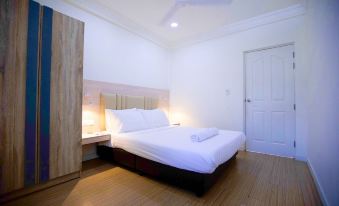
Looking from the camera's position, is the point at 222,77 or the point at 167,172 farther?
the point at 222,77

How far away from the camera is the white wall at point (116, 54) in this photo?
285 centimetres

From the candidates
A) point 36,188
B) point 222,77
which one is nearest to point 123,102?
point 36,188

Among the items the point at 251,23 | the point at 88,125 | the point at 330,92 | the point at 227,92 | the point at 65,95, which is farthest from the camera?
the point at 227,92

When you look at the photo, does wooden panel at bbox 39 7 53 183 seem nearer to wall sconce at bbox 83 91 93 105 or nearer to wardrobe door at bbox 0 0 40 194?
wardrobe door at bbox 0 0 40 194

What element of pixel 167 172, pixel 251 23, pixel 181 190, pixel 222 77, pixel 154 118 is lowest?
pixel 181 190

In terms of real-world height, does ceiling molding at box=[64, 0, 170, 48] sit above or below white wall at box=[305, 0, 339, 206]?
above

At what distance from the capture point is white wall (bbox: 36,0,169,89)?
2.85 m

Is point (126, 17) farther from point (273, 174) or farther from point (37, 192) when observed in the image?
point (273, 174)

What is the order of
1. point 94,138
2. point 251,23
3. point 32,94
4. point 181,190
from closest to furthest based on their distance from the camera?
point 32,94, point 181,190, point 94,138, point 251,23

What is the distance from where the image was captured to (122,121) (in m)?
2.79

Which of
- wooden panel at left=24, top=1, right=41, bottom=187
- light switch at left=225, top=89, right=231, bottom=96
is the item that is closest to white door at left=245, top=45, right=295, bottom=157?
light switch at left=225, top=89, right=231, bottom=96

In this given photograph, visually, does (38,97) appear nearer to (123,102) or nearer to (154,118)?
(123,102)

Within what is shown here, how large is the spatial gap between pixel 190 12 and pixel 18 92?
2913mm

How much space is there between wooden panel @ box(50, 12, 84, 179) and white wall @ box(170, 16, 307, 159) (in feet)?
9.34
